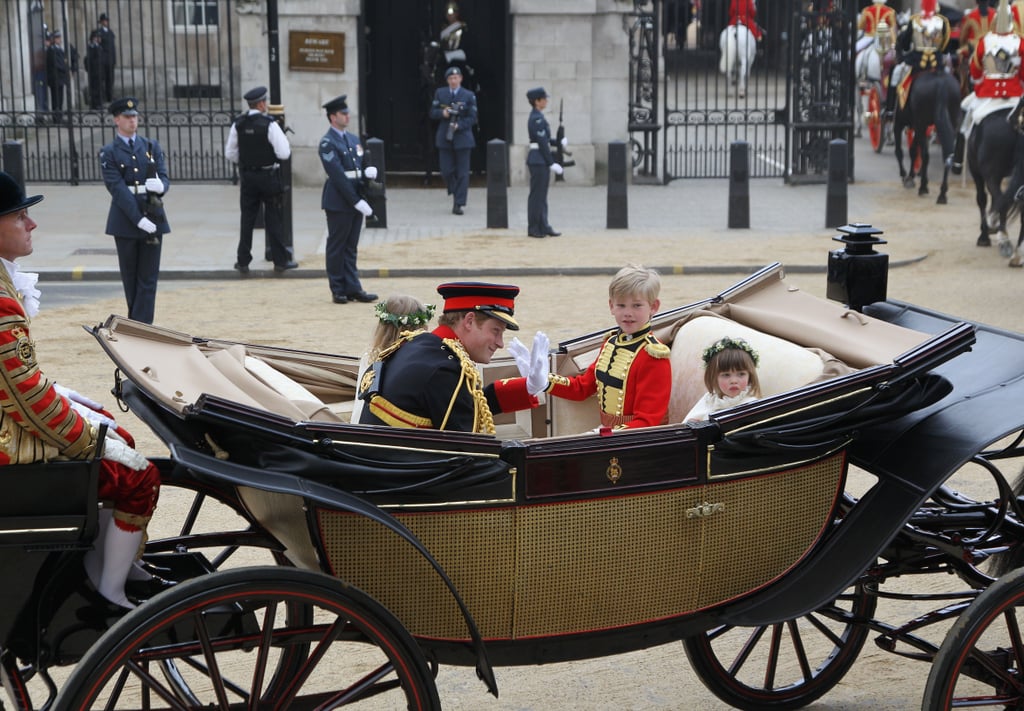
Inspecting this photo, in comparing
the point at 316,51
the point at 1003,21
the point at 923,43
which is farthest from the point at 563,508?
the point at 923,43

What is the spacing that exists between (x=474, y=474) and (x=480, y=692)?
141 cm

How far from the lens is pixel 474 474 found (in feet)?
11.8

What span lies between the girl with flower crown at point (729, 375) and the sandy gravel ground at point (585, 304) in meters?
1.04

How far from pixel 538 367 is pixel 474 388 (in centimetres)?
40

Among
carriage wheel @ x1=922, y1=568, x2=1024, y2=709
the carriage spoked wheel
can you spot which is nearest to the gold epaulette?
carriage wheel @ x1=922, y1=568, x2=1024, y2=709

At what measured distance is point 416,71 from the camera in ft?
69.9

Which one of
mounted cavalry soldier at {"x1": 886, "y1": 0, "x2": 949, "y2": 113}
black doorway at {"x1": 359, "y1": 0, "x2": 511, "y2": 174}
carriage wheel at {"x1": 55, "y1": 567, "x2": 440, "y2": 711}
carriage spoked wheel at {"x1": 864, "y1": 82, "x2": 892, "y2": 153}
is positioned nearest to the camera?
carriage wheel at {"x1": 55, "y1": 567, "x2": 440, "y2": 711}

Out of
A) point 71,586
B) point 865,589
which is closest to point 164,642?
point 71,586

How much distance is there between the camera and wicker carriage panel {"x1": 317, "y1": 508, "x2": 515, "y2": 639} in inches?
142

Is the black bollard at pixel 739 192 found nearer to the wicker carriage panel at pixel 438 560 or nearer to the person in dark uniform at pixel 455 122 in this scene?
the person in dark uniform at pixel 455 122

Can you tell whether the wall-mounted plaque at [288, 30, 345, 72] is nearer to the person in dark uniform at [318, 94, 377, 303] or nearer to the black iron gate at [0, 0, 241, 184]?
the black iron gate at [0, 0, 241, 184]

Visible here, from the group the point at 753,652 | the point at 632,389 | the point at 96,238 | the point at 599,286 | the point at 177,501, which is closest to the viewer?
the point at 632,389

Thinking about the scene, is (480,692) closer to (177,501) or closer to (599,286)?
(177,501)

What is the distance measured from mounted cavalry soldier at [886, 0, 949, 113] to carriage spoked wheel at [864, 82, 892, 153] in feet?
15.7
